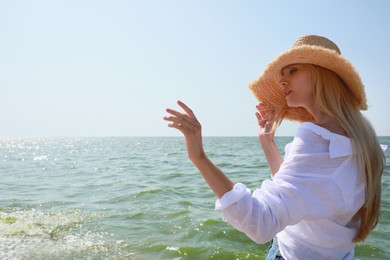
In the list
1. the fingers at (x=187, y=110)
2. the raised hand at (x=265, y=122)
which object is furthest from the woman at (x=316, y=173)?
the raised hand at (x=265, y=122)

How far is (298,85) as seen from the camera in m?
1.90

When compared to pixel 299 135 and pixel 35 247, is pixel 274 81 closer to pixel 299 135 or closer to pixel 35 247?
pixel 299 135

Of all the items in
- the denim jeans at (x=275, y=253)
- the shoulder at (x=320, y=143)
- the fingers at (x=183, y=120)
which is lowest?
the denim jeans at (x=275, y=253)

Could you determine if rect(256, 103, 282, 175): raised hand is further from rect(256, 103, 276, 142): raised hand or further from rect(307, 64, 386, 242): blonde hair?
rect(307, 64, 386, 242): blonde hair

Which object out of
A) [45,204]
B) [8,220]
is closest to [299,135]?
[8,220]

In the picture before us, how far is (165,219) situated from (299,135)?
551 centimetres

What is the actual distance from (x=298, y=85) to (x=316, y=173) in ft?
1.93

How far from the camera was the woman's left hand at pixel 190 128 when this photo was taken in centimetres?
154

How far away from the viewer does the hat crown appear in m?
2.03

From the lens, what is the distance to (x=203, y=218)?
6707 millimetres

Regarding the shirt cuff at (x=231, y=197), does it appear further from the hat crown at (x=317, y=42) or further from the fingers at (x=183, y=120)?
the hat crown at (x=317, y=42)

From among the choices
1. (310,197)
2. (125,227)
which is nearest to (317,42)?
(310,197)

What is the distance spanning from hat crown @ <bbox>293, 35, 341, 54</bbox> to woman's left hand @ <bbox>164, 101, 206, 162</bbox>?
841 millimetres

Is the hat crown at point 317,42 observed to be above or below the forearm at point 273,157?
above
